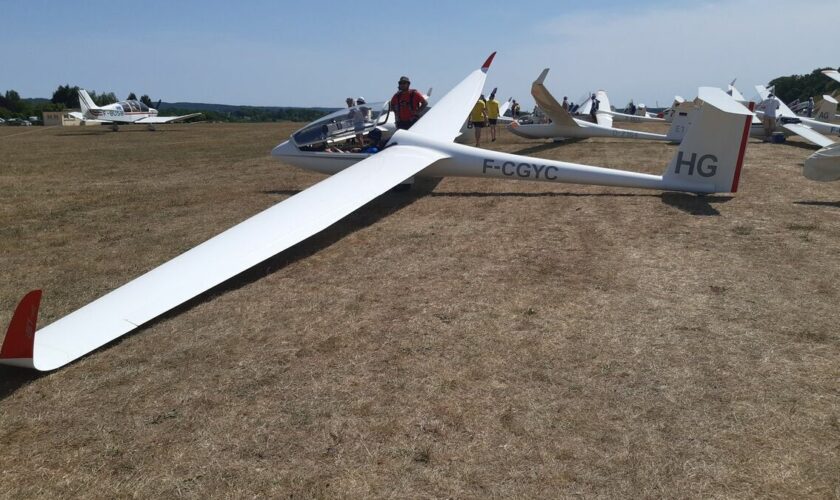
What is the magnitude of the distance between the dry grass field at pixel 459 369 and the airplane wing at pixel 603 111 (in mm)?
16040

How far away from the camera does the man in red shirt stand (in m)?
11.2

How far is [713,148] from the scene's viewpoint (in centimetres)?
774

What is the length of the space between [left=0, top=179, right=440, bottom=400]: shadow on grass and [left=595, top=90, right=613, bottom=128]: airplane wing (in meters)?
14.4

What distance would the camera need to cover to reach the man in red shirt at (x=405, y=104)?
1123 centimetres

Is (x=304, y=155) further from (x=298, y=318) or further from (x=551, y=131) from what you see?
(x=551, y=131)

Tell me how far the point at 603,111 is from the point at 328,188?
72.6 feet

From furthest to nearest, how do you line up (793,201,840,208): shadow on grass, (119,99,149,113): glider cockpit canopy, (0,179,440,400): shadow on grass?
(119,99,149,113): glider cockpit canopy
(793,201,840,208): shadow on grass
(0,179,440,400): shadow on grass

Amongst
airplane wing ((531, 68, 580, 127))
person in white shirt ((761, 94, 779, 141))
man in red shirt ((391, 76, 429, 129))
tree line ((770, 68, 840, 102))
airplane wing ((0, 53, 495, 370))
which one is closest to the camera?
airplane wing ((0, 53, 495, 370))

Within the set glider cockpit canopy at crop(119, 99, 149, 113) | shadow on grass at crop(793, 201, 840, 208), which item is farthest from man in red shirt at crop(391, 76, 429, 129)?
glider cockpit canopy at crop(119, 99, 149, 113)

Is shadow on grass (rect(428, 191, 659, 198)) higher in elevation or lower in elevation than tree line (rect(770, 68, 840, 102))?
lower

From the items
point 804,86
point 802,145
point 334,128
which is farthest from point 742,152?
point 804,86

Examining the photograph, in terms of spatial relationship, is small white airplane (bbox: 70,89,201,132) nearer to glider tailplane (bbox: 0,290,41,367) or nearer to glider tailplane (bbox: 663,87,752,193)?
glider tailplane (bbox: 663,87,752,193)

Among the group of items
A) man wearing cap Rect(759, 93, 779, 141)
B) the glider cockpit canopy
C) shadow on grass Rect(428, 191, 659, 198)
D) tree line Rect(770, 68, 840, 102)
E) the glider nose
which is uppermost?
tree line Rect(770, 68, 840, 102)

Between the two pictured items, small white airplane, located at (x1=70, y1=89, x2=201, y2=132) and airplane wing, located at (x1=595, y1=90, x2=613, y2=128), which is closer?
airplane wing, located at (x1=595, y1=90, x2=613, y2=128)
